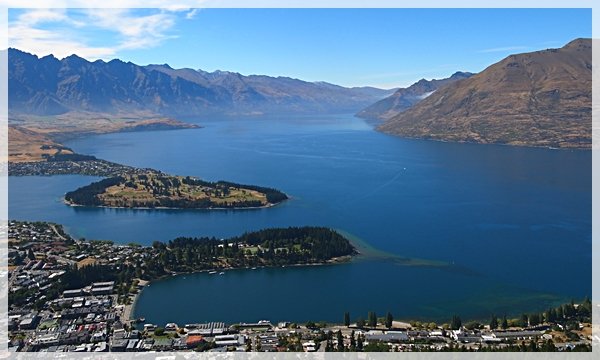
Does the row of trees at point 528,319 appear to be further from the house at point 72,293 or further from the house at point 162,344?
the house at point 72,293

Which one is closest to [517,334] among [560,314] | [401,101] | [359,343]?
[560,314]

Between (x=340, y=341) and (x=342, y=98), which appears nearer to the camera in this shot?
(x=340, y=341)

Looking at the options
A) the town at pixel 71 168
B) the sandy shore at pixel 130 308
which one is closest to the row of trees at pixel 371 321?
the sandy shore at pixel 130 308

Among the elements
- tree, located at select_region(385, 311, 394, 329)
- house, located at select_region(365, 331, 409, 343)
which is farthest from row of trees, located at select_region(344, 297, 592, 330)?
house, located at select_region(365, 331, 409, 343)

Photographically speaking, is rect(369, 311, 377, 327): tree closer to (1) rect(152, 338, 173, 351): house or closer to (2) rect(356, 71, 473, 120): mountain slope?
(1) rect(152, 338, 173, 351): house

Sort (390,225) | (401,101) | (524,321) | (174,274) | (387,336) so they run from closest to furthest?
(387,336) < (524,321) < (174,274) < (390,225) < (401,101)

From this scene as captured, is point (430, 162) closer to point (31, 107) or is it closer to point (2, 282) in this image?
point (2, 282)

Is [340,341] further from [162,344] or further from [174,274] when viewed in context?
[174,274]
